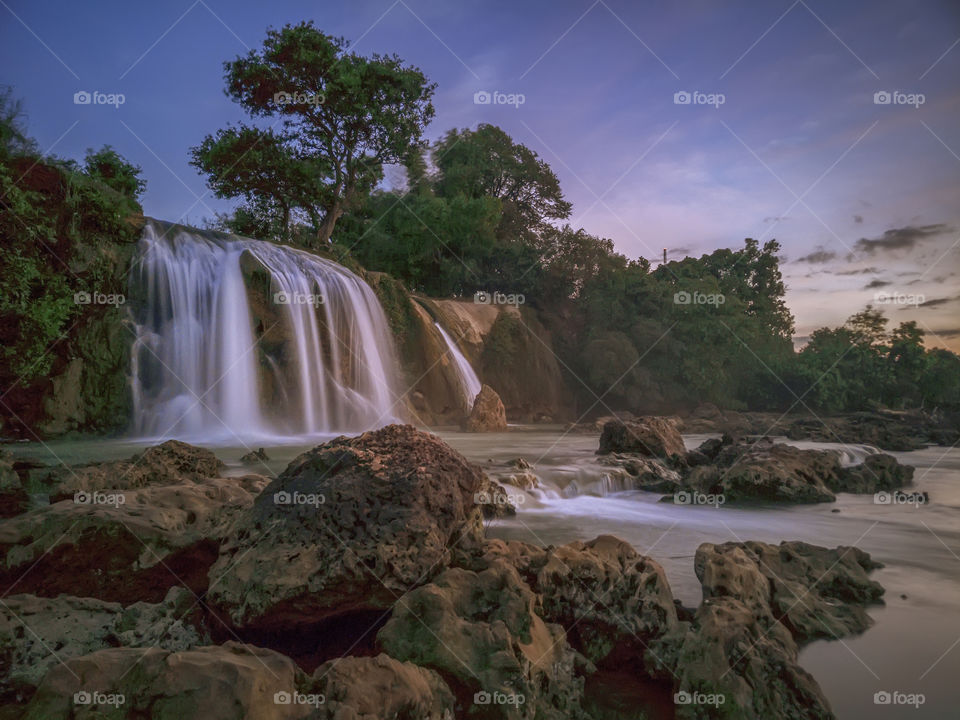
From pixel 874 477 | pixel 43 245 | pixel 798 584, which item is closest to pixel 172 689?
pixel 798 584

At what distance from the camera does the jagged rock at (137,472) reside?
486 centimetres

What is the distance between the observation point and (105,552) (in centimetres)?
350

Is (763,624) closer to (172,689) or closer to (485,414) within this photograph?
(172,689)

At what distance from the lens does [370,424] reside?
1547 centimetres

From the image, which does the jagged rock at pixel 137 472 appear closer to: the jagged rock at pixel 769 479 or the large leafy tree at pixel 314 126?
the jagged rock at pixel 769 479

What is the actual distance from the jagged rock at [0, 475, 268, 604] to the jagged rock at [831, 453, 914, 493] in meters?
8.54

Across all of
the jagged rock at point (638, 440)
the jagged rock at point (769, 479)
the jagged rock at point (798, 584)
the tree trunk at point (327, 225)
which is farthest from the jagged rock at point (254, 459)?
the tree trunk at point (327, 225)

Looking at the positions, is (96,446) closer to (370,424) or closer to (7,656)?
(370,424)

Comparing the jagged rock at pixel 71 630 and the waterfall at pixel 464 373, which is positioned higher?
the waterfall at pixel 464 373

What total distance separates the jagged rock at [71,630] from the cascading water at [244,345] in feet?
29.0

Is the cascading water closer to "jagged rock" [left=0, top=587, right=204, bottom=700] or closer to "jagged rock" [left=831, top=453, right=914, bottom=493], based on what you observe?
"jagged rock" [left=0, top=587, right=204, bottom=700]

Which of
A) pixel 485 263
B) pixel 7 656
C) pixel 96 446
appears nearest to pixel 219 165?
pixel 485 263

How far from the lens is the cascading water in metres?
12.3

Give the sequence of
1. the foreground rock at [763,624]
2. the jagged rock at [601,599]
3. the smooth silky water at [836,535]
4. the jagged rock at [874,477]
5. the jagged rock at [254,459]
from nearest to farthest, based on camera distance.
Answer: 1. the foreground rock at [763,624]
2. the smooth silky water at [836,535]
3. the jagged rock at [601,599]
4. the jagged rock at [254,459]
5. the jagged rock at [874,477]
